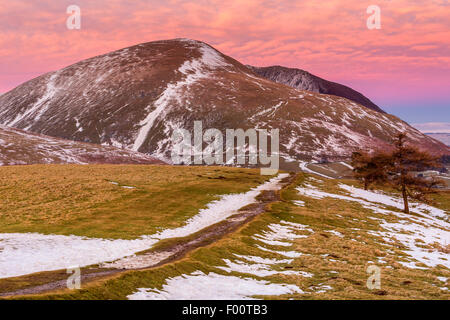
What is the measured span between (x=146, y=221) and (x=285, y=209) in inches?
866

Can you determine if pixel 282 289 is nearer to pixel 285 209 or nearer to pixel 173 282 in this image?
pixel 173 282

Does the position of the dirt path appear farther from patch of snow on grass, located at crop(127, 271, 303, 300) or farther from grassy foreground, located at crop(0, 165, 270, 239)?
grassy foreground, located at crop(0, 165, 270, 239)

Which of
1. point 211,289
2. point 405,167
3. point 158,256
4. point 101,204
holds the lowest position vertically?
point 158,256

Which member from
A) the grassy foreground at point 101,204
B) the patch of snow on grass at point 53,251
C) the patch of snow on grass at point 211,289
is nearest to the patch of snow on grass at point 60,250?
the patch of snow on grass at point 53,251

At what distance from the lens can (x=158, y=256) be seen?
2998 cm

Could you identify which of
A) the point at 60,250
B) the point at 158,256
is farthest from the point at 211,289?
the point at 60,250

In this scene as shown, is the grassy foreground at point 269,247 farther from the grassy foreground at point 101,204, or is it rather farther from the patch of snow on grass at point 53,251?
the patch of snow on grass at point 53,251

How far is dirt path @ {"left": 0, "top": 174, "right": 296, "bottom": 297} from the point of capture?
2092 centimetres

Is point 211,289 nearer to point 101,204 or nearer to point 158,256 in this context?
point 158,256

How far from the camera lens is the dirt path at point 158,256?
20.9 metres

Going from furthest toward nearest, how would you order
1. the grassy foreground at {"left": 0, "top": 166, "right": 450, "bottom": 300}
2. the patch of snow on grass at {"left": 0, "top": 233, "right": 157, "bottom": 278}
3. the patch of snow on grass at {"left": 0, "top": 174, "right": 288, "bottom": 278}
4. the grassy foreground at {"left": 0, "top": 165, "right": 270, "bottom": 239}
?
1. the grassy foreground at {"left": 0, "top": 165, "right": 270, "bottom": 239}
2. the patch of snow on grass at {"left": 0, "top": 174, "right": 288, "bottom": 278}
3. the patch of snow on grass at {"left": 0, "top": 233, "right": 157, "bottom": 278}
4. the grassy foreground at {"left": 0, "top": 166, "right": 450, "bottom": 300}

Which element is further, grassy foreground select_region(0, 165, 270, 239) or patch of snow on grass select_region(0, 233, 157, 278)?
grassy foreground select_region(0, 165, 270, 239)

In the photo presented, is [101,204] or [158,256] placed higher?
[101,204]

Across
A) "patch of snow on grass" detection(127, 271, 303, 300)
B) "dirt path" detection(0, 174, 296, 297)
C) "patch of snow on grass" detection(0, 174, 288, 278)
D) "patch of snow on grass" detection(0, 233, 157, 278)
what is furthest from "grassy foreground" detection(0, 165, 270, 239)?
"patch of snow on grass" detection(127, 271, 303, 300)
